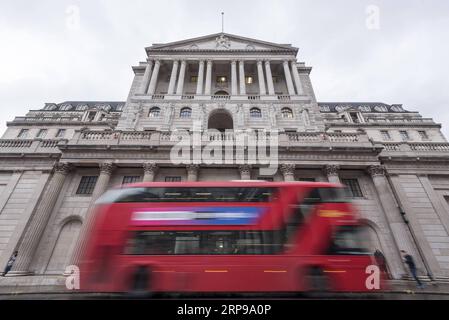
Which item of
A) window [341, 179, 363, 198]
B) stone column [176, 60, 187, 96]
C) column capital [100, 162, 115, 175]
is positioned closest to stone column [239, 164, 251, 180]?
window [341, 179, 363, 198]

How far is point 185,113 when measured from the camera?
2289 centimetres

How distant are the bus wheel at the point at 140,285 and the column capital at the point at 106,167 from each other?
10460 millimetres

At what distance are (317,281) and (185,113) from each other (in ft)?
65.6

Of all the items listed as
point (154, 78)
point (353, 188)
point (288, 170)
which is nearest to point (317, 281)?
point (288, 170)

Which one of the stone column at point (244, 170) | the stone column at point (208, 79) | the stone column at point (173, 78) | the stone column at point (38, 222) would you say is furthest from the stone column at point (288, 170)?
the stone column at point (173, 78)

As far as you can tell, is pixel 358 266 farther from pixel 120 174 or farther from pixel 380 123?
pixel 380 123

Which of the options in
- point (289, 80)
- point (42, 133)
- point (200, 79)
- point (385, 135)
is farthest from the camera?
point (385, 135)

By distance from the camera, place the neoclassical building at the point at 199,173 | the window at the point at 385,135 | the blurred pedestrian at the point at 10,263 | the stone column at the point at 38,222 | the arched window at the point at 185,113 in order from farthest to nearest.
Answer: the window at the point at 385,135 < the arched window at the point at 185,113 < the neoclassical building at the point at 199,173 < the stone column at the point at 38,222 < the blurred pedestrian at the point at 10,263

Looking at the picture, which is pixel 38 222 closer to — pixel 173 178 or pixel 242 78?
pixel 173 178

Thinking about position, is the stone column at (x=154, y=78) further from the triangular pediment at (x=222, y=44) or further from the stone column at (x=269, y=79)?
the stone column at (x=269, y=79)

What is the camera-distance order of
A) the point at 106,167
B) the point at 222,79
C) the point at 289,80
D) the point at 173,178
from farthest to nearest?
the point at 222,79 → the point at 289,80 → the point at 173,178 → the point at 106,167

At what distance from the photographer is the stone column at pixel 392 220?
12.9m

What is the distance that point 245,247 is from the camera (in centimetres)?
714
